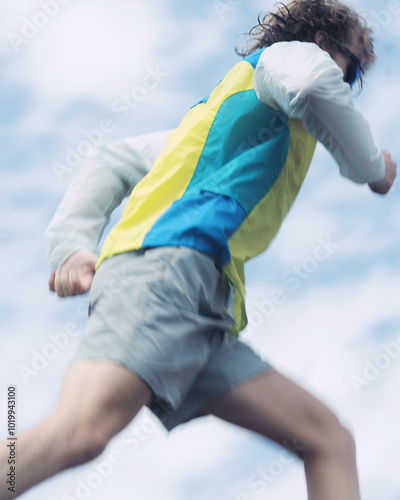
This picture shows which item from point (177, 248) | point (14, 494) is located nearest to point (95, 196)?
point (177, 248)

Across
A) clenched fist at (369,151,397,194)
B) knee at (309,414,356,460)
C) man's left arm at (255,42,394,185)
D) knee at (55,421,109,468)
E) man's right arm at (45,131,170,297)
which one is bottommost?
knee at (309,414,356,460)

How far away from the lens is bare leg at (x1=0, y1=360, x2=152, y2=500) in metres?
1.42

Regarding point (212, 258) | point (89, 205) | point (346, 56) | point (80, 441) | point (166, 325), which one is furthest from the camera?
point (346, 56)

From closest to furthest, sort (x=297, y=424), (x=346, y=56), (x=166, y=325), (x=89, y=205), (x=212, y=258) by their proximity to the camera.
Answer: (x=166, y=325)
(x=212, y=258)
(x=297, y=424)
(x=89, y=205)
(x=346, y=56)

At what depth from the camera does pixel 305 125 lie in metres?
1.76

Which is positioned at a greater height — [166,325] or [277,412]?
[166,325]

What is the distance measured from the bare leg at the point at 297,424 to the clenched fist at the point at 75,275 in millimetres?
468

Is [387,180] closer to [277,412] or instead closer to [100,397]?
[277,412]

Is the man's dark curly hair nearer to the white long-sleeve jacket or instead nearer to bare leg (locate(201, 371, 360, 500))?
the white long-sleeve jacket

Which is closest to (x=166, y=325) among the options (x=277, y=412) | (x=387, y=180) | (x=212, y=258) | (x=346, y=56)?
(x=212, y=258)

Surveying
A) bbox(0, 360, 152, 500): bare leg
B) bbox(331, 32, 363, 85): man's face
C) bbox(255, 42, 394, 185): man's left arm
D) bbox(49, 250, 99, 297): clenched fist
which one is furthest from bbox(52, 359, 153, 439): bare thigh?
bbox(331, 32, 363, 85): man's face

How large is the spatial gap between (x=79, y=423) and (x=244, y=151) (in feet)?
2.73

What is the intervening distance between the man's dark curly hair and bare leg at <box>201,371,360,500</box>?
1.09m

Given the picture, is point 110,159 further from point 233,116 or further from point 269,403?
point 269,403
